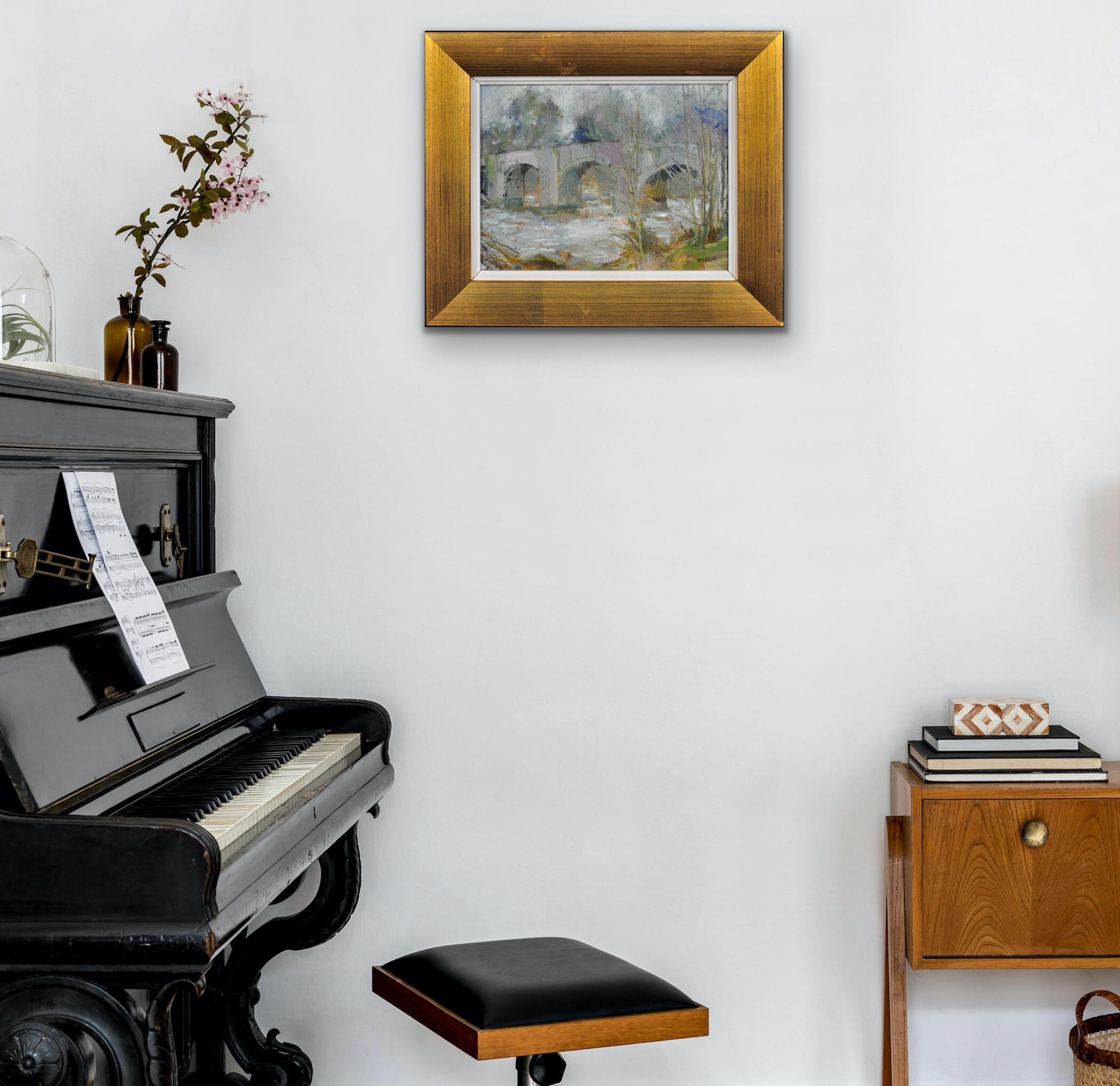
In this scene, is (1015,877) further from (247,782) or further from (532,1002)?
(247,782)

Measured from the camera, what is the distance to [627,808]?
7.37ft

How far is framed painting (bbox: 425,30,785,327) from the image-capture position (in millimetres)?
2168

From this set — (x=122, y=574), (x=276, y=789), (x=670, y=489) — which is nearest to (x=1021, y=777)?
(x=670, y=489)

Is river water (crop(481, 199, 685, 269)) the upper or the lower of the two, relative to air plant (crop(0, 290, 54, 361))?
upper

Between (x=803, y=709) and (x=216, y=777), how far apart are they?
1.22 m

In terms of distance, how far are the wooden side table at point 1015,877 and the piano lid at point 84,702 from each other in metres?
1.32

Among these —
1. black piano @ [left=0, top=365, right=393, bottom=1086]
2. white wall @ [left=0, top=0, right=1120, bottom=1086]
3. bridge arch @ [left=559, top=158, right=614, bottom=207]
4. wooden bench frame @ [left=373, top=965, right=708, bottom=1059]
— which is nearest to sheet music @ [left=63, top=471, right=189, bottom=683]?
black piano @ [left=0, top=365, right=393, bottom=1086]

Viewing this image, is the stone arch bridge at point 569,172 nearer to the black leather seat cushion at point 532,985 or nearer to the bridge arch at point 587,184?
the bridge arch at point 587,184

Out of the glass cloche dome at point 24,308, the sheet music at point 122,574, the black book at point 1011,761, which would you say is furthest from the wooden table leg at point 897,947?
the glass cloche dome at point 24,308

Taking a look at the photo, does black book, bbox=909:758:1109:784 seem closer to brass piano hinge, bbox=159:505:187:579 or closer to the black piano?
the black piano

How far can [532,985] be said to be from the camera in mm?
1604

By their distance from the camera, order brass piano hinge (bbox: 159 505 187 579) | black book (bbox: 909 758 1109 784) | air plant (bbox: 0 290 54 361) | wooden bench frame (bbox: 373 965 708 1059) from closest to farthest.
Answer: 1. wooden bench frame (bbox: 373 965 708 1059)
2. air plant (bbox: 0 290 54 361)
3. brass piano hinge (bbox: 159 505 187 579)
4. black book (bbox: 909 758 1109 784)

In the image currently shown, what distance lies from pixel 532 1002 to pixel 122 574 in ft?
2.90

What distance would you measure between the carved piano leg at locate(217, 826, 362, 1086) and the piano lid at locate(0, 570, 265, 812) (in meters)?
0.46
